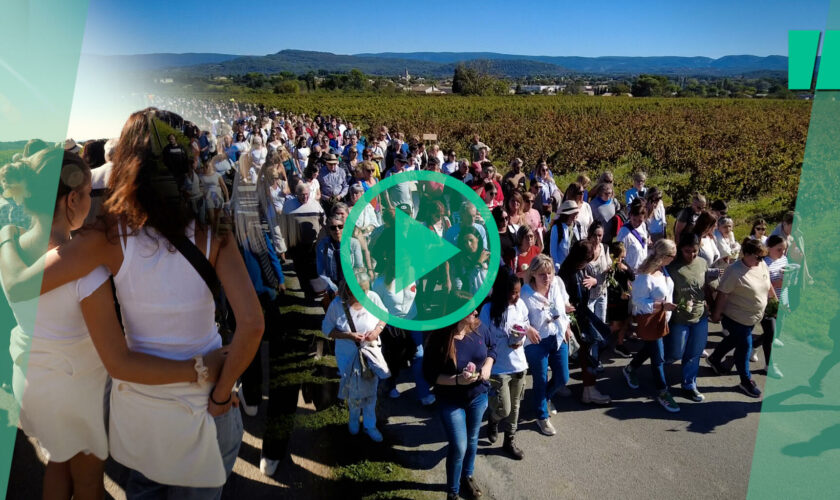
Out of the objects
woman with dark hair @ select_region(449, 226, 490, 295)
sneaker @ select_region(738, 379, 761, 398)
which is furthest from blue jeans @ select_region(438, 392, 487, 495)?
sneaker @ select_region(738, 379, 761, 398)

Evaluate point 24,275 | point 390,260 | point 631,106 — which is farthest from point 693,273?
point 631,106

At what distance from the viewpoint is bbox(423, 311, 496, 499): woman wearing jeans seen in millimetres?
3289

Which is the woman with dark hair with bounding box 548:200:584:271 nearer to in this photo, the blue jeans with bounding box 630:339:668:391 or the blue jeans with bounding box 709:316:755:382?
the blue jeans with bounding box 630:339:668:391

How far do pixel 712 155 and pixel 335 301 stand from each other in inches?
877

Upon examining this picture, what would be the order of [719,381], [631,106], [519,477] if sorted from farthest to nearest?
[631,106] → [719,381] → [519,477]

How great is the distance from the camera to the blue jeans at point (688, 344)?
4859mm

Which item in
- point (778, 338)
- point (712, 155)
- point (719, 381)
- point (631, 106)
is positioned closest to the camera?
point (719, 381)

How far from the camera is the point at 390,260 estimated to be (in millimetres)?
4801

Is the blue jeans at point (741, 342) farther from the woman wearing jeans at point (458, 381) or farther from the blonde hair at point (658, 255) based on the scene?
the woman wearing jeans at point (458, 381)

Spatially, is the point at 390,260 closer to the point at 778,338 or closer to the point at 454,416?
the point at 454,416

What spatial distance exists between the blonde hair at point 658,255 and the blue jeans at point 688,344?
2.14ft

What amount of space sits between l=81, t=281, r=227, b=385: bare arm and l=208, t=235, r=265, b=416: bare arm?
12 centimetres

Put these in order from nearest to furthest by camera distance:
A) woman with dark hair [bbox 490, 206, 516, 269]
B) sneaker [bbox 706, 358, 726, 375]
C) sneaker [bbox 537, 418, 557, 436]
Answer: sneaker [bbox 537, 418, 557, 436] → woman with dark hair [bbox 490, 206, 516, 269] → sneaker [bbox 706, 358, 726, 375]

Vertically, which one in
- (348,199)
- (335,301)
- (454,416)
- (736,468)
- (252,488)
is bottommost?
(252,488)
